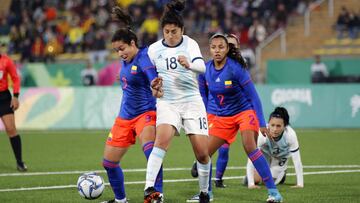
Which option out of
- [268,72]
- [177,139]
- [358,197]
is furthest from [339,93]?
[358,197]

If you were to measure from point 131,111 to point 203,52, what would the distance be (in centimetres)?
2113

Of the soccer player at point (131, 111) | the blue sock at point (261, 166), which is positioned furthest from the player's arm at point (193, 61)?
the blue sock at point (261, 166)

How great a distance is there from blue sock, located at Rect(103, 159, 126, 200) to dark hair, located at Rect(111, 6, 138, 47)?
160cm

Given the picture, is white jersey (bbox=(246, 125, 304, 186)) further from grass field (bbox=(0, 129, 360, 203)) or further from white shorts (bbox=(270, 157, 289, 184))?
grass field (bbox=(0, 129, 360, 203))

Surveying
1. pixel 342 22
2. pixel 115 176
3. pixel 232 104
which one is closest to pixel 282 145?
pixel 232 104

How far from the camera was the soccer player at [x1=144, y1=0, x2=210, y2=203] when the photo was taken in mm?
9375

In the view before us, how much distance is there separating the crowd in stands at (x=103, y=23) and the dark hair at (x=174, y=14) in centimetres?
1913

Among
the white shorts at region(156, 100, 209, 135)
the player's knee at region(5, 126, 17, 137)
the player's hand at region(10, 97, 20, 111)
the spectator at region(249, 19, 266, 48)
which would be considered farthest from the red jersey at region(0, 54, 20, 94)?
the spectator at region(249, 19, 266, 48)

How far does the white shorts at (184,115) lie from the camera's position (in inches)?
373

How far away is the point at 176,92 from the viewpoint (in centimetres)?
955

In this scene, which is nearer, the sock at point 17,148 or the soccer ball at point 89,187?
the soccer ball at point 89,187

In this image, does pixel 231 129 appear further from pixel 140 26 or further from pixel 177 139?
pixel 140 26

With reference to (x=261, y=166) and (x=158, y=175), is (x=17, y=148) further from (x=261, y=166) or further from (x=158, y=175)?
(x=261, y=166)

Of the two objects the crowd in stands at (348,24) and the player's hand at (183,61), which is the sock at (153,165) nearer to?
the player's hand at (183,61)
